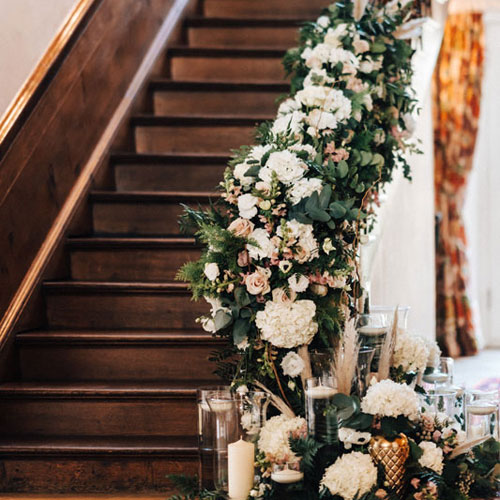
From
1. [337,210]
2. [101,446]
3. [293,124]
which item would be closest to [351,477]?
[337,210]

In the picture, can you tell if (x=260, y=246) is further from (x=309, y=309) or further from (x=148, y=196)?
(x=148, y=196)

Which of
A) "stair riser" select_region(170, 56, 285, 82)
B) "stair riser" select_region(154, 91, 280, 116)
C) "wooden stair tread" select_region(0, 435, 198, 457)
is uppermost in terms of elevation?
"stair riser" select_region(170, 56, 285, 82)

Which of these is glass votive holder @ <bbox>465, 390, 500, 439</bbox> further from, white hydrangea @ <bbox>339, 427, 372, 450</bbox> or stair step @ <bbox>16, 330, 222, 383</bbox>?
stair step @ <bbox>16, 330, 222, 383</bbox>

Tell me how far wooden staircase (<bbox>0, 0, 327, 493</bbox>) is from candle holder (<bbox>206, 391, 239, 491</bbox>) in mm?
845

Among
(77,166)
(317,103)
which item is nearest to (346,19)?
(317,103)

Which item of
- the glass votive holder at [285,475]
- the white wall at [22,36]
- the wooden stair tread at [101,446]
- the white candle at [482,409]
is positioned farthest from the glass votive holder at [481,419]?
the white wall at [22,36]

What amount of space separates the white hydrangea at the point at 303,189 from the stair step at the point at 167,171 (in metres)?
1.89

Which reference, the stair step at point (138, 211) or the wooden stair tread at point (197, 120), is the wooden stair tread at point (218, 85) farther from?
the stair step at point (138, 211)

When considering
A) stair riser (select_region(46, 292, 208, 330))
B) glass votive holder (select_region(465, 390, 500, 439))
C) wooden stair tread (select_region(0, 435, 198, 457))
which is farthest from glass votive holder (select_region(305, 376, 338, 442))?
stair riser (select_region(46, 292, 208, 330))

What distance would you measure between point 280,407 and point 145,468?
910 millimetres

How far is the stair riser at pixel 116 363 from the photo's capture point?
392 cm

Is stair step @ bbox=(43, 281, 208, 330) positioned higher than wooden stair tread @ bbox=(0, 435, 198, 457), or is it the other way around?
stair step @ bbox=(43, 281, 208, 330)

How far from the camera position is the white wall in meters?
4.09

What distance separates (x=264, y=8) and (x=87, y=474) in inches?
148
